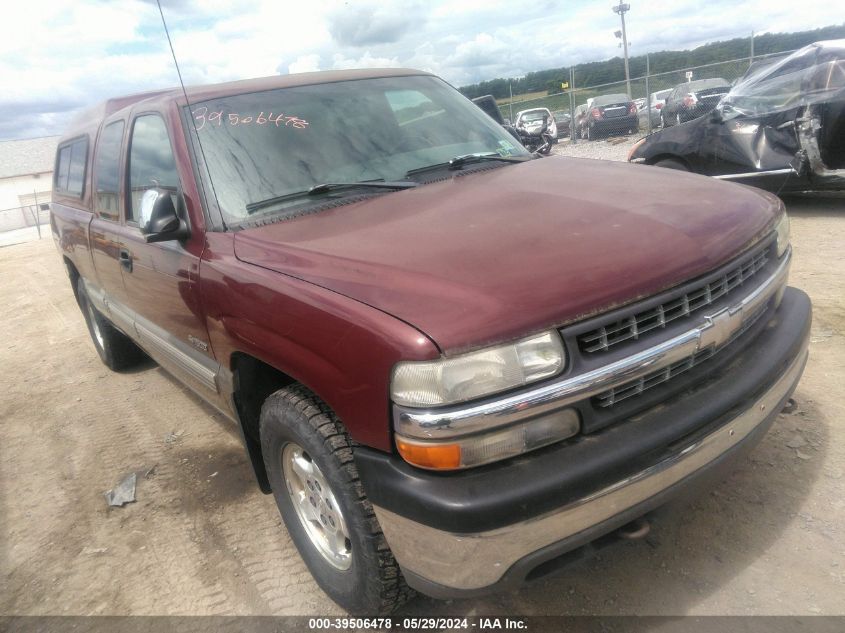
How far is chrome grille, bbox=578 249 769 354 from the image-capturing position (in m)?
1.80

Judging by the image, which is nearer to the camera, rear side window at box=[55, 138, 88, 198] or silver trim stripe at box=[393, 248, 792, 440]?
silver trim stripe at box=[393, 248, 792, 440]

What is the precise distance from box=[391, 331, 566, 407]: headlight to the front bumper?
213 millimetres

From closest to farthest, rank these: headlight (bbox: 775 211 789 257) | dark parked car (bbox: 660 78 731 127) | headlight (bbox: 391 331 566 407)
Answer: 1. headlight (bbox: 391 331 566 407)
2. headlight (bbox: 775 211 789 257)
3. dark parked car (bbox: 660 78 731 127)

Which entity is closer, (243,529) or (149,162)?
(243,529)

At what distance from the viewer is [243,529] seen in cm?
301

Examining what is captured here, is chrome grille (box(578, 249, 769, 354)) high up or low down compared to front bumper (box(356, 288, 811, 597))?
up

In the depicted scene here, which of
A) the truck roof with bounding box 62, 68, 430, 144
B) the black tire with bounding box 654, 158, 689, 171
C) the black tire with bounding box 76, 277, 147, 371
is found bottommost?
the black tire with bounding box 76, 277, 147, 371

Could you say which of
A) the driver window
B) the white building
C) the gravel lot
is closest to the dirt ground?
the driver window

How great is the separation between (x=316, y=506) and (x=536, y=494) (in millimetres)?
1025

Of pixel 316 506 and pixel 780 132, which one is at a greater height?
pixel 780 132

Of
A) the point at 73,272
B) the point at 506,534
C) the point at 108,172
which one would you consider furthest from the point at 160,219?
the point at 73,272

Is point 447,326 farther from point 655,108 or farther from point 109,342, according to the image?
point 655,108

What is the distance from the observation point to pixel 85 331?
7.09m

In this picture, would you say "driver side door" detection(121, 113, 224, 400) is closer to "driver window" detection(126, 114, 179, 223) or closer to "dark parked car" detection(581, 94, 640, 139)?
"driver window" detection(126, 114, 179, 223)
